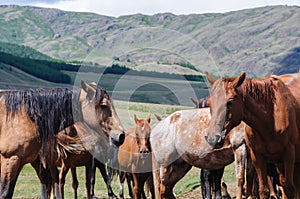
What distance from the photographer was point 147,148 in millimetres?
11719

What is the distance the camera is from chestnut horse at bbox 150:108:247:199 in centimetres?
934

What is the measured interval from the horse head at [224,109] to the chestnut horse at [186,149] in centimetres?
231

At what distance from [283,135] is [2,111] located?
4.06 m

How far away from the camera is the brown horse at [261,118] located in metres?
7.00

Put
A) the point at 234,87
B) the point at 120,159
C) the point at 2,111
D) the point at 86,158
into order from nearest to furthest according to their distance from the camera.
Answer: the point at 234,87
the point at 2,111
the point at 86,158
the point at 120,159

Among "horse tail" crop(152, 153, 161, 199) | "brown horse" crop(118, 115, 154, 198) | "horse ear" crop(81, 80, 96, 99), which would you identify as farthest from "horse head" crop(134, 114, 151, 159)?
"horse ear" crop(81, 80, 96, 99)

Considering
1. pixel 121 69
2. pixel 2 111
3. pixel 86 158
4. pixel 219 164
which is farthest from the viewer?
pixel 121 69

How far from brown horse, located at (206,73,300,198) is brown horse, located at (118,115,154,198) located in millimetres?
4471

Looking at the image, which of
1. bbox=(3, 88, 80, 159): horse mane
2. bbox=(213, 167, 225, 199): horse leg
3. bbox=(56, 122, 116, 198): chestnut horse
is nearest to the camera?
bbox=(3, 88, 80, 159): horse mane

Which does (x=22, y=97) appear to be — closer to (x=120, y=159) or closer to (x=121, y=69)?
(x=120, y=159)

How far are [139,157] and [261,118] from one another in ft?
17.0

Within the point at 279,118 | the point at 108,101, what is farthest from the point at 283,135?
the point at 108,101

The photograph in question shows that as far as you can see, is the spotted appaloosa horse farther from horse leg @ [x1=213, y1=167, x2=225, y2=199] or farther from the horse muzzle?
the horse muzzle

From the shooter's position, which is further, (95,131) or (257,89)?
(95,131)
